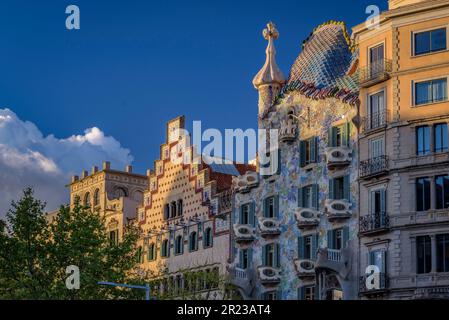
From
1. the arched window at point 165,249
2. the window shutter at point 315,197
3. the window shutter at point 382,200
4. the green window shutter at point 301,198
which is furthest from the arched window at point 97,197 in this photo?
the window shutter at point 382,200

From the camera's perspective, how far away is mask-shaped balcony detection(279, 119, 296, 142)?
59.7 meters

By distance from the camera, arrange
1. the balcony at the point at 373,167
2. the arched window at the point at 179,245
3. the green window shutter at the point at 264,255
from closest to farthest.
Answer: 1. the balcony at the point at 373,167
2. the green window shutter at the point at 264,255
3. the arched window at the point at 179,245

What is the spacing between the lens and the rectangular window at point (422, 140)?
51.6m

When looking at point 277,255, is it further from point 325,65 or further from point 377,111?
point 325,65

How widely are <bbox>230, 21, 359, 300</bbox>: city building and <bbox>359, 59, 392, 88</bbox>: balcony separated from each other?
1.29m

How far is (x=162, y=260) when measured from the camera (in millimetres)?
71438

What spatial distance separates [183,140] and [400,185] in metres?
21.5

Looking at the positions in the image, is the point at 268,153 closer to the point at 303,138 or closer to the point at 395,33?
the point at 303,138

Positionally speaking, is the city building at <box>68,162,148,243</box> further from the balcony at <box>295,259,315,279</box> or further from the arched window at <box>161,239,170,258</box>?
the balcony at <box>295,259,315,279</box>

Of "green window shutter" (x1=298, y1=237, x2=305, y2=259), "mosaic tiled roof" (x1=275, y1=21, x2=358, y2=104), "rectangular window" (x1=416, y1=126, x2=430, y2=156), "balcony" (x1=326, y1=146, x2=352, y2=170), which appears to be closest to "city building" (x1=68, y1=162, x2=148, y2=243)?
"mosaic tiled roof" (x1=275, y1=21, x2=358, y2=104)

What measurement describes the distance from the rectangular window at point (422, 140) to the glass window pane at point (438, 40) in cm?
405

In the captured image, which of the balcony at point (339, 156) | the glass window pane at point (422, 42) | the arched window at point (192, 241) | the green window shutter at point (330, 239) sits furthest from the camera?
the arched window at point (192, 241)

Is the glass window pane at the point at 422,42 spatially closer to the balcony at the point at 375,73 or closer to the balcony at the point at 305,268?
the balcony at the point at 375,73

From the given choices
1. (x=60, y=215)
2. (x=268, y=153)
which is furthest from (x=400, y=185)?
(x=60, y=215)
